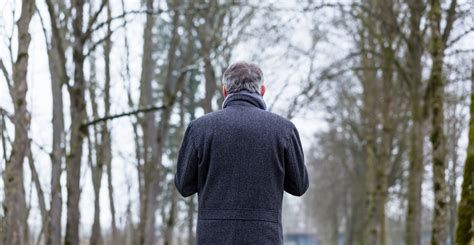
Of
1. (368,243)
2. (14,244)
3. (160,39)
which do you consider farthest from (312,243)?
(14,244)

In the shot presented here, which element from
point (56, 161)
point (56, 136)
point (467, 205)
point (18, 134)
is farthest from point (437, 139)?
point (18, 134)

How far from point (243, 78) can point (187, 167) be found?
555mm

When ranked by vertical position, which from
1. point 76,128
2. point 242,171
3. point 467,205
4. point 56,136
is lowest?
point 242,171

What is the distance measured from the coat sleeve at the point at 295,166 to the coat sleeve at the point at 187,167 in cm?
48

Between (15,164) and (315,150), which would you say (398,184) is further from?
(15,164)

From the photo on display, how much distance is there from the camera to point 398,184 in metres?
31.1

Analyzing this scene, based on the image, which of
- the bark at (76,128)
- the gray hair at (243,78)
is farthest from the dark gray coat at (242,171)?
the bark at (76,128)

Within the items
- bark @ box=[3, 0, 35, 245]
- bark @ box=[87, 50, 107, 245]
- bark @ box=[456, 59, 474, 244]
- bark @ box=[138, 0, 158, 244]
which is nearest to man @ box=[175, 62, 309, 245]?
bark @ box=[3, 0, 35, 245]

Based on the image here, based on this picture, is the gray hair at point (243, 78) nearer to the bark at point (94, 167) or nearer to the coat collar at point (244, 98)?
the coat collar at point (244, 98)

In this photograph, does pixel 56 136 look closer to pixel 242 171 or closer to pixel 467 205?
pixel 467 205

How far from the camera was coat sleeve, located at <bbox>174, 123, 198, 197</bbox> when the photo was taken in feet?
14.1

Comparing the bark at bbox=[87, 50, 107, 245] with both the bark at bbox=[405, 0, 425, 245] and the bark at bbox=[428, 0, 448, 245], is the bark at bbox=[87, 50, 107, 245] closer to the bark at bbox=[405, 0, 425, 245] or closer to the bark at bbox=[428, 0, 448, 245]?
the bark at bbox=[405, 0, 425, 245]

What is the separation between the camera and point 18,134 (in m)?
8.18

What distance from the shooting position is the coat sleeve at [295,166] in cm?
425
